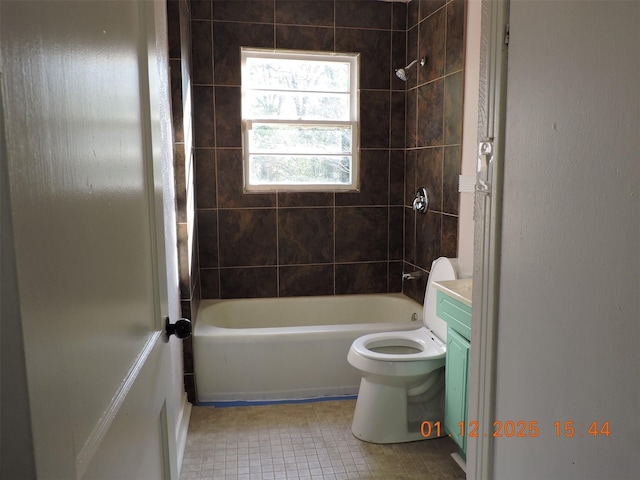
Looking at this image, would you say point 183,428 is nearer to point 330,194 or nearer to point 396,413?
point 396,413

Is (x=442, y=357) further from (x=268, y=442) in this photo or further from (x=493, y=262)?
(x=493, y=262)

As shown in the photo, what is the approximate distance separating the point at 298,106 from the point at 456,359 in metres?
2.08

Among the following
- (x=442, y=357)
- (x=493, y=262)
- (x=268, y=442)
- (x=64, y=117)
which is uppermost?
(x=64, y=117)

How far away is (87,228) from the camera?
78 centimetres

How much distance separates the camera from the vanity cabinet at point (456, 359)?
2.31 m

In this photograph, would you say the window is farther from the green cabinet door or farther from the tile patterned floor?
the green cabinet door

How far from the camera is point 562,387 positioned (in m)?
1.11

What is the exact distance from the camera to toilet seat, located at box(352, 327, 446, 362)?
264cm

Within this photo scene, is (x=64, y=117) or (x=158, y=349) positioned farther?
(x=158, y=349)

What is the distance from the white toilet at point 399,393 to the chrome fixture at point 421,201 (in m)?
0.95

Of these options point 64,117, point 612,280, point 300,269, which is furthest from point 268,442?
point 64,117

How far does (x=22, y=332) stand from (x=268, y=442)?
2319 mm

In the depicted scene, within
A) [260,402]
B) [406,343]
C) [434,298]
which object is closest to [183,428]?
[260,402]

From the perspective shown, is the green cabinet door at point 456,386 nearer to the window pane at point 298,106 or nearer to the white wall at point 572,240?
the white wall at point 572,240
